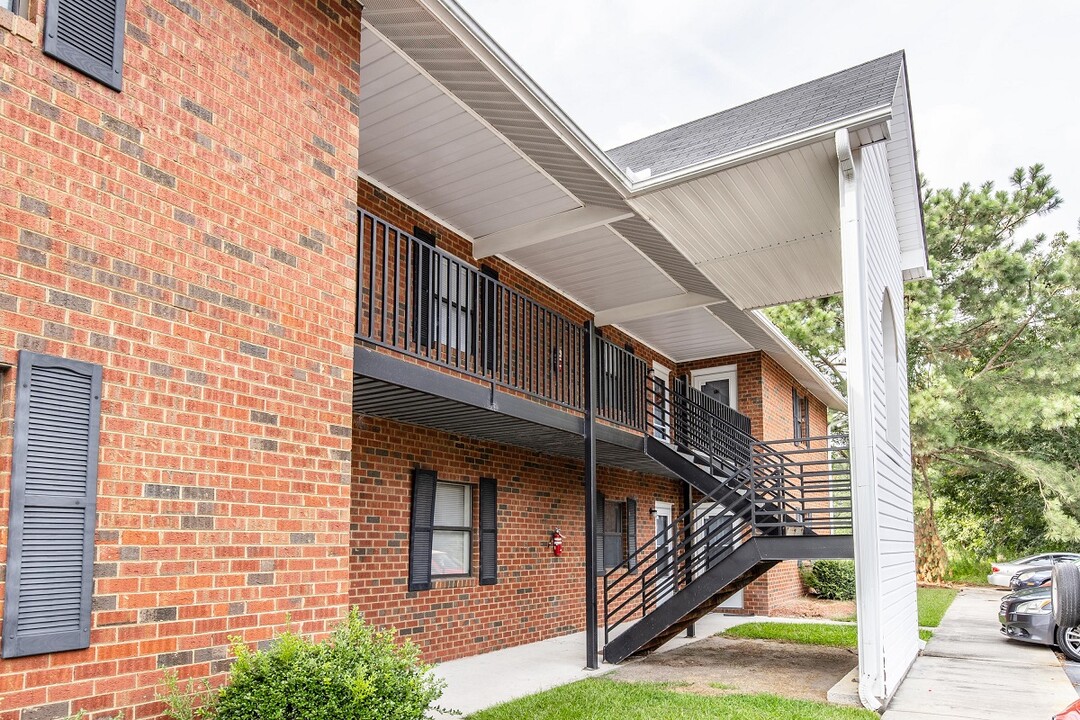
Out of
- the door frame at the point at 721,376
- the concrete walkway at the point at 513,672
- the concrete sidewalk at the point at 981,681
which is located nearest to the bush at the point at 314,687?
the concrete walkway at the point at 513,672

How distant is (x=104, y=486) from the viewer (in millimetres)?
3875

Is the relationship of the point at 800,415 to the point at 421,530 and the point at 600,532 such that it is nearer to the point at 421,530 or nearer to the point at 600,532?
the point at 600,532

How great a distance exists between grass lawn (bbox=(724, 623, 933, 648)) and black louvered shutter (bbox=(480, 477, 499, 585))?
447 centimetres

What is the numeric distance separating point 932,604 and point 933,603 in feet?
1.14

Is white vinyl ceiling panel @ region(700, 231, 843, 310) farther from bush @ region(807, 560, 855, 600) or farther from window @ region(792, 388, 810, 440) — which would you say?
bush @ region(807, 560, 855, 600)

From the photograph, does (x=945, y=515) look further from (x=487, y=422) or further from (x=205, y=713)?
(x=205, y=713)

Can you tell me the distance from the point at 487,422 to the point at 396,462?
1.18 m

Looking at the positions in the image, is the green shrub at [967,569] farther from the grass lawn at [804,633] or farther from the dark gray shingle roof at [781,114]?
the dark gray shingle roof at [781,114]

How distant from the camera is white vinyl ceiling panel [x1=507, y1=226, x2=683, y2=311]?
1034 cm

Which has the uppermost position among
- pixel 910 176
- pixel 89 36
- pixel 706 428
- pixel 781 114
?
pixel 910 176

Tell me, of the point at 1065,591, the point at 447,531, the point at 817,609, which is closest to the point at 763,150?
the point at 447,531

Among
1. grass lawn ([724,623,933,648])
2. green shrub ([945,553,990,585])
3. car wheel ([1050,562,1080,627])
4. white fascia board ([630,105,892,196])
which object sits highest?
white fascia board ([630,105,892,196])

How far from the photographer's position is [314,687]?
398cm

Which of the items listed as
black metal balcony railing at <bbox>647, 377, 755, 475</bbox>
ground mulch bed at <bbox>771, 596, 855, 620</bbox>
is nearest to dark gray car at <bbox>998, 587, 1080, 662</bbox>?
ground mulch bed at <bbox>771, 596, 855, 620</bbox>
